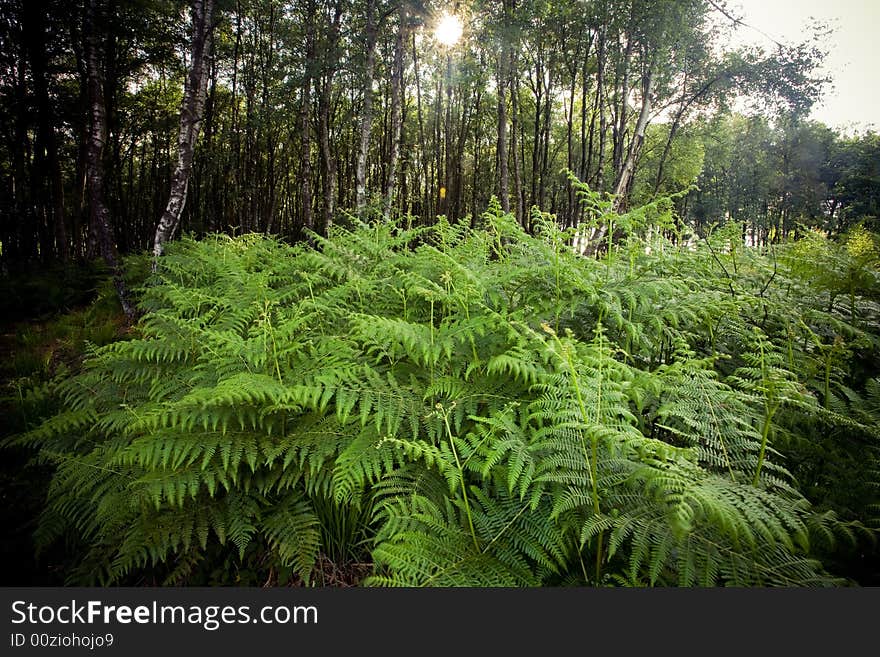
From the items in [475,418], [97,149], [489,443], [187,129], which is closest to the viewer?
[475,418]

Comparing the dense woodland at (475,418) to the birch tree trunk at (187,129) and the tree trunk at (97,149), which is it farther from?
the birch tree trunk at (187,129)

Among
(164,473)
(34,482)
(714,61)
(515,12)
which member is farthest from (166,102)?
(714,61)

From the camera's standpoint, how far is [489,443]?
6.44ft

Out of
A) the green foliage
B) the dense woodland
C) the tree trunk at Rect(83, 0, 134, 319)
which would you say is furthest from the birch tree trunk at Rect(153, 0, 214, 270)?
the green foliage

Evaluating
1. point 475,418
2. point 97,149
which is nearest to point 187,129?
point 97,149

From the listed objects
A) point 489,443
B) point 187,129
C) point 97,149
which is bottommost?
point 489,443

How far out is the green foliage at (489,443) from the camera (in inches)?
60.8

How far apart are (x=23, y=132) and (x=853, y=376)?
21.4 meters

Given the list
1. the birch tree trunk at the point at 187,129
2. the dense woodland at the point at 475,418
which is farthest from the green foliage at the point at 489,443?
the birch tree trunk at the point at 187,129

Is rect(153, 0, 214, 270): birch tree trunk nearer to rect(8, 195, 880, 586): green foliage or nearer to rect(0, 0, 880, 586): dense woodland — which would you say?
rect(0, 0, 880, 586): dense woodland

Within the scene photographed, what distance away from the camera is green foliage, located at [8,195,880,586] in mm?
1545

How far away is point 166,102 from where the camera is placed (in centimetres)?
1925

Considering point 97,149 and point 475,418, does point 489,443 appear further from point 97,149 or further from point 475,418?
point 97,149

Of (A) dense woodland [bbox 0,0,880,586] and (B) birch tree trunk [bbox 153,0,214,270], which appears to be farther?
(B) birch tree trunk [bbox 153,0,214,270]
